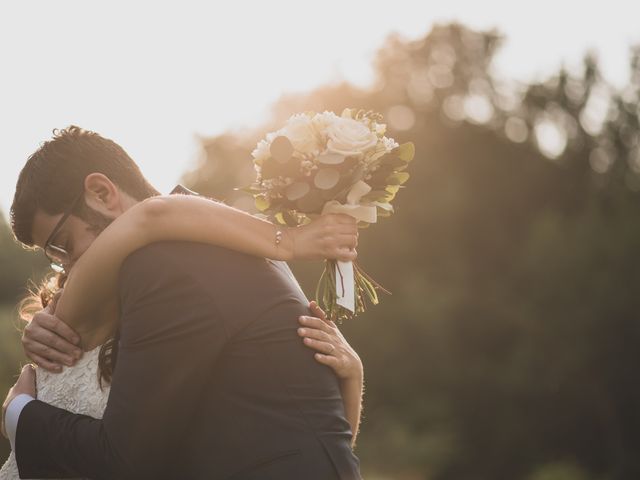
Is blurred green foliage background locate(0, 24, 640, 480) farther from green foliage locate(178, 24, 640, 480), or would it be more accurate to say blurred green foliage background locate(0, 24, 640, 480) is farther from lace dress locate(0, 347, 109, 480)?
lace dress locate(0, 347, 109, 480)

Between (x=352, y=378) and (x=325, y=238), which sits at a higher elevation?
(x=325, y=238)

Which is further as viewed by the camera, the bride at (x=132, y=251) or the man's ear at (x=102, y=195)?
the man's ear at (x=102, y=195)

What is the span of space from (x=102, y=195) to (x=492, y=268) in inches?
1367

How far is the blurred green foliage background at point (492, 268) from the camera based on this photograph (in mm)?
30328

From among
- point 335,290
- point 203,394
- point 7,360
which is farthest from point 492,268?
point 203,394

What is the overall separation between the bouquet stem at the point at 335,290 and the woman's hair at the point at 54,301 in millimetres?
874

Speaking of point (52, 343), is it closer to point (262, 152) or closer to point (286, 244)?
point (286, 244)

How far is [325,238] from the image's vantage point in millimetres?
3232

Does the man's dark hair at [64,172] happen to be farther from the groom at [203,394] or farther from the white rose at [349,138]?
the white rose at [349,138]

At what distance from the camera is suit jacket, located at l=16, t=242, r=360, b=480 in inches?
105

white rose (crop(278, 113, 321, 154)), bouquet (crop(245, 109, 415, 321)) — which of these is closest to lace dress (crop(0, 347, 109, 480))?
bouquet (crop(245, 109, 415, 321))

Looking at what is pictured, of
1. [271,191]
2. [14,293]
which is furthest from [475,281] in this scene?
[271,191]

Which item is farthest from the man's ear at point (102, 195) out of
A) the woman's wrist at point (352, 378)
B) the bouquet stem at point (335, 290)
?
the woman's wrist at point (352, 378)

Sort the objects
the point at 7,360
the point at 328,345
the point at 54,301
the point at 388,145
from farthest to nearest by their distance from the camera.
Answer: the point at 7,360 < the point at 388,145 < the point at 54,301 < the point at 328,345
